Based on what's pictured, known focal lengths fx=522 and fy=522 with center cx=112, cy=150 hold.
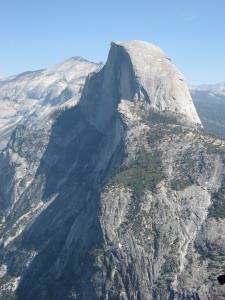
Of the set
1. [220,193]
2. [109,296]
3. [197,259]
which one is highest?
[220,193]

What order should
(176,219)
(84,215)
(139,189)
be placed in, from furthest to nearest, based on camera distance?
(84,215) → (139,189) → (176,219)

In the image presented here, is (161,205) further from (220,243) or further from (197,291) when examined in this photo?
(197,291)

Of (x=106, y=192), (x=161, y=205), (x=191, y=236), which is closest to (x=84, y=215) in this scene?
(x=106, y=192)

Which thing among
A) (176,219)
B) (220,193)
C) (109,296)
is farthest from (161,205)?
(109,296)

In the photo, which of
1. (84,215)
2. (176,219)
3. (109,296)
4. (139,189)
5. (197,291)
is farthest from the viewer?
(84,215)

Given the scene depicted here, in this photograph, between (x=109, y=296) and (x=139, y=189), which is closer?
(x=109, y=296)

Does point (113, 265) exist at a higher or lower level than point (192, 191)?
lower
